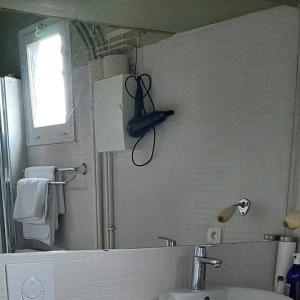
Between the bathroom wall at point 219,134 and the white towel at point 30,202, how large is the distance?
0.77 ft

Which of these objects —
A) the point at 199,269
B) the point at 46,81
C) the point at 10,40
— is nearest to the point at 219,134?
the point at 199,269

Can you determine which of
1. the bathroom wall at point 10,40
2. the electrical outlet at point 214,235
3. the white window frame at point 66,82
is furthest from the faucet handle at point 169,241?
the bathroom wall at point 10,40

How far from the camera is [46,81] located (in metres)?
0.87

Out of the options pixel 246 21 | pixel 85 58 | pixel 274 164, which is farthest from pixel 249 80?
pixel 85 58

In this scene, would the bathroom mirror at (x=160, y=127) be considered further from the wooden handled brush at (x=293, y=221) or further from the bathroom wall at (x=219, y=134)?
the wooden handled brush at (x=293, y=221)

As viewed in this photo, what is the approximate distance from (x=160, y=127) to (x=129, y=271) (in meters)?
0.45

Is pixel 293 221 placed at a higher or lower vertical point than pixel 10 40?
lower

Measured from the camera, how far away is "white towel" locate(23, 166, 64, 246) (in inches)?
33.8

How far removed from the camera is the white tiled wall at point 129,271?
0.87 m

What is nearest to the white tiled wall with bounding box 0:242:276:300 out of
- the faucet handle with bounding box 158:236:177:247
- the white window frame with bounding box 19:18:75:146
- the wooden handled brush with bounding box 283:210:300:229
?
the faucet handle with bounding box 158:236:177:247

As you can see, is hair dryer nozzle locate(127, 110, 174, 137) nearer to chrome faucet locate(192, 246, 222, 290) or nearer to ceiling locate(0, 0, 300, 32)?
ceiling locate(0, 0, 300, 32)

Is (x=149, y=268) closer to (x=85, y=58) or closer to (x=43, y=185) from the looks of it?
(x=43, y=185)

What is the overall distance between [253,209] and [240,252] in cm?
16

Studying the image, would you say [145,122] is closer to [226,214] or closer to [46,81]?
[46,81]
